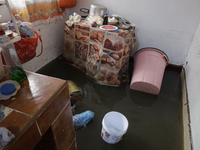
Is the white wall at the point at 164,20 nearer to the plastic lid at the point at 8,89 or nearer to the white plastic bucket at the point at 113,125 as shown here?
the white plastic bucket at the point at 113,125

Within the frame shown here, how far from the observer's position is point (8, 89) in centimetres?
56

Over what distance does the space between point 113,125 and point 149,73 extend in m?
0.82

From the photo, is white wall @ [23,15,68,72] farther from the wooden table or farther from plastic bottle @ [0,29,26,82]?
the wooden table

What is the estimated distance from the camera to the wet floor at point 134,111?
4.06 feet

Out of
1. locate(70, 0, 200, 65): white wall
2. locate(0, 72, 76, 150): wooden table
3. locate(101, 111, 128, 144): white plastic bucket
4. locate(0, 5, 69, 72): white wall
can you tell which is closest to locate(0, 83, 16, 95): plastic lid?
locate(0, 72, 76, 150): wooden table

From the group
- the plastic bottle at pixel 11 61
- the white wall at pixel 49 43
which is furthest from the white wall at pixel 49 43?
the plastic bottle at pixel 11 61

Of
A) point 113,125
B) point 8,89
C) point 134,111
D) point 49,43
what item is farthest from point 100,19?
point 8,89

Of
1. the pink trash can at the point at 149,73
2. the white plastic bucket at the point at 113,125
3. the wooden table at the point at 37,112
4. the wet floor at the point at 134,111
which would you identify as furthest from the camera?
the pink trash can at the point at 149,73

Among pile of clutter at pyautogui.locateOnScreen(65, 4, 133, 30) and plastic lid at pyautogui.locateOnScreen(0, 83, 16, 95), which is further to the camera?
pile of clutter at pyautogui.locateOnScreen(65, 4, 133, 30)

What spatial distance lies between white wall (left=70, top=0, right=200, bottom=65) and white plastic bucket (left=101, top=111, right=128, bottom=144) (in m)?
1.51

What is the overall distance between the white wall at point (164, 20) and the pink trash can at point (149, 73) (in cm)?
38

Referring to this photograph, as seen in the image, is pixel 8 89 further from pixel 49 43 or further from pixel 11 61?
pixel 49 43

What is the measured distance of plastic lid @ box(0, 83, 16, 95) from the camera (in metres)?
0.55

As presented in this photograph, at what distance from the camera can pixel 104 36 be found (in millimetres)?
1668
